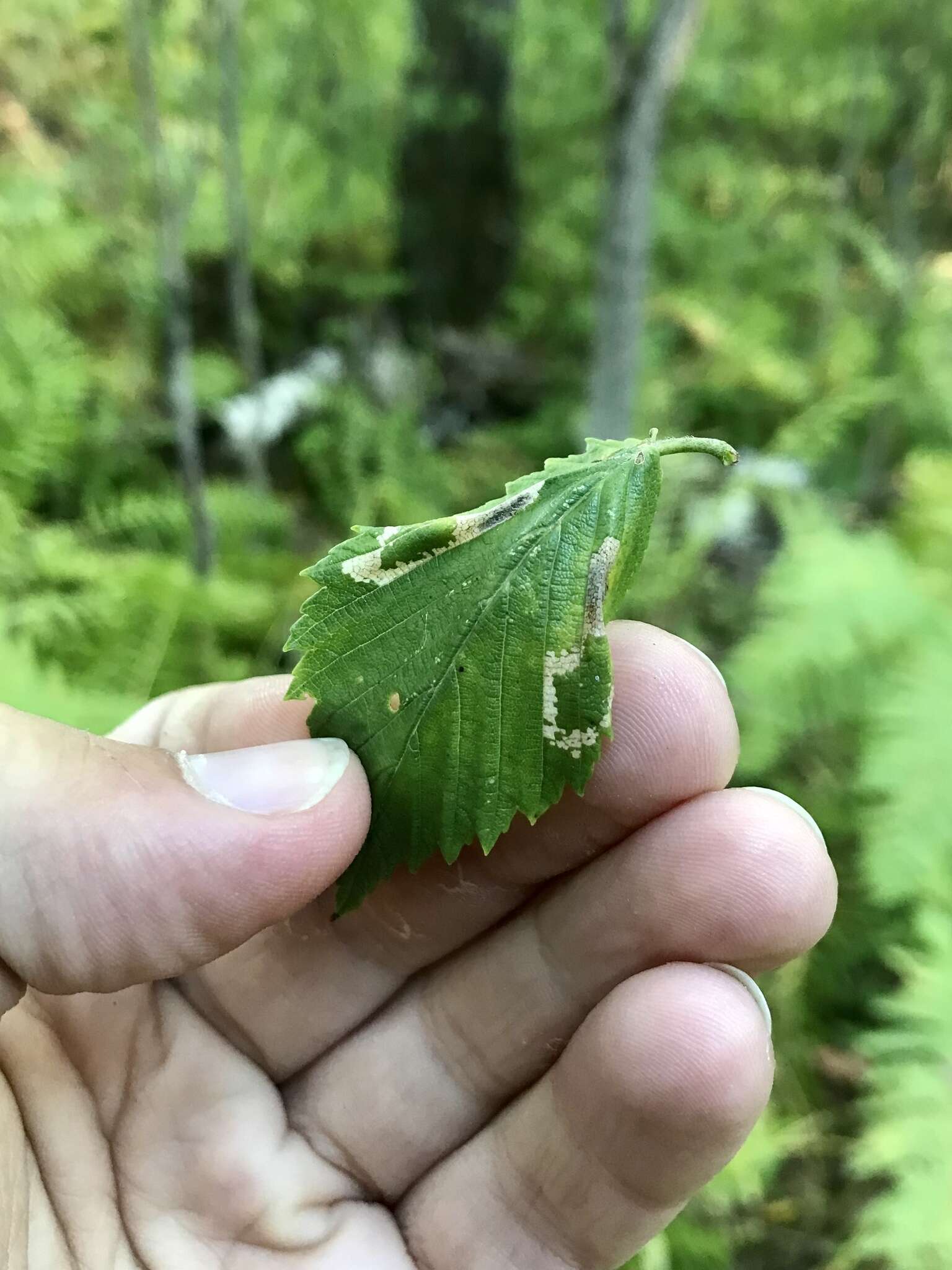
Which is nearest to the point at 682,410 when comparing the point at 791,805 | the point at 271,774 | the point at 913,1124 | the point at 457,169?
the point at 457,169

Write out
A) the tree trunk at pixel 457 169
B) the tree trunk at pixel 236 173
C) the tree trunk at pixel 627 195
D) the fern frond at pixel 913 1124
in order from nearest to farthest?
the fern frond at pixel 913 1124 → the tree trunk at pixel 627 195 → the tree trunk at pixel 236 173 → the tree trunk at pixel 457 169

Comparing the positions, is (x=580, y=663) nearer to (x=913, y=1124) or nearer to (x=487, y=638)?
(x=487, y=638)

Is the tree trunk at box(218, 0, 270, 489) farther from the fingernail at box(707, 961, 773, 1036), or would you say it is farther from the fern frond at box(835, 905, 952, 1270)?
the fern frond at box(835, 905, 952, 1270)

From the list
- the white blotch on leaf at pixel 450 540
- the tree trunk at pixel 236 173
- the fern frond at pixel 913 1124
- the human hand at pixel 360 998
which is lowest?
the fern frond at pixel 913 1124

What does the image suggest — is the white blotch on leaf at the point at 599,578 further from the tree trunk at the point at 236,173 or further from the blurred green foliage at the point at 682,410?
the tree trunk at the point at 236,173

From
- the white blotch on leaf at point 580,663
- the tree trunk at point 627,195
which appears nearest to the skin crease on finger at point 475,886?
the white blotch on leaf at point 580,663

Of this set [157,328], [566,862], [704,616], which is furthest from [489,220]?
[566,862]

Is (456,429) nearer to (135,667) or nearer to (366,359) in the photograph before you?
(366,359)
